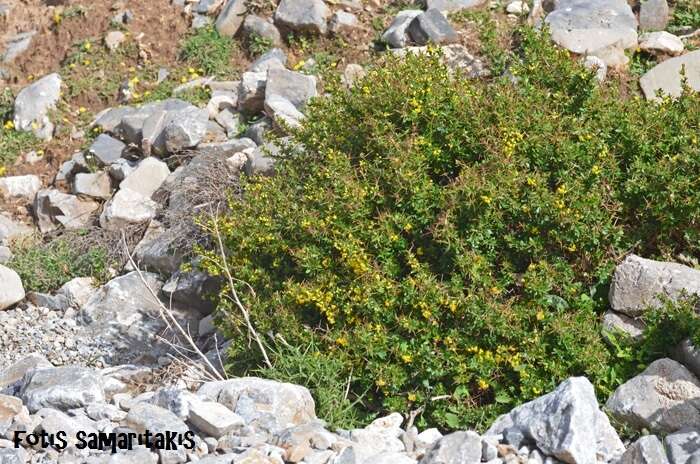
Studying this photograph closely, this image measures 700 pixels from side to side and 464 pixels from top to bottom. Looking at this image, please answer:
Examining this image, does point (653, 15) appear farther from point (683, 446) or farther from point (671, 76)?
point (683, 446)

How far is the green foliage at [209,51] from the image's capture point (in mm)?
9234

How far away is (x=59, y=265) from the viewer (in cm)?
772

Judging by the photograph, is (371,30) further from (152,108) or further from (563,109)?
(563,109)

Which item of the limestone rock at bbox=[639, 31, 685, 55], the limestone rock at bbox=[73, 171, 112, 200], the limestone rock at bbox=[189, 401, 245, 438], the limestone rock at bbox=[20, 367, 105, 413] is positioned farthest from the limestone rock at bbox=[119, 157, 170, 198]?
the limestone rock at bbox=[639, 31, 685, 55]

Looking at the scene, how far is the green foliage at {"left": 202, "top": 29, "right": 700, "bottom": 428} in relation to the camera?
523cm

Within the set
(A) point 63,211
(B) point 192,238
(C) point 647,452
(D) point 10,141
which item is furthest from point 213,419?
(D) point 10,141

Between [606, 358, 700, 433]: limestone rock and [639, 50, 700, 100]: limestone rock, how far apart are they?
2878mm

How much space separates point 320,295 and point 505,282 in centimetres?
94

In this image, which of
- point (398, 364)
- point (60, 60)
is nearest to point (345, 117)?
point (398, 364)

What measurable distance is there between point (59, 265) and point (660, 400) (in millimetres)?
4545

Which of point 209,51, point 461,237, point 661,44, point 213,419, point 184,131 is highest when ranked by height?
point 461,237

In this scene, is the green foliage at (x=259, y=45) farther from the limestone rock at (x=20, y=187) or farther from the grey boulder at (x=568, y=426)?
the grey boulder at (x=568, y=426)

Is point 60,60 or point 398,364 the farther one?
point 60,60

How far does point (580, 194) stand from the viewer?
A: 5543 mm
